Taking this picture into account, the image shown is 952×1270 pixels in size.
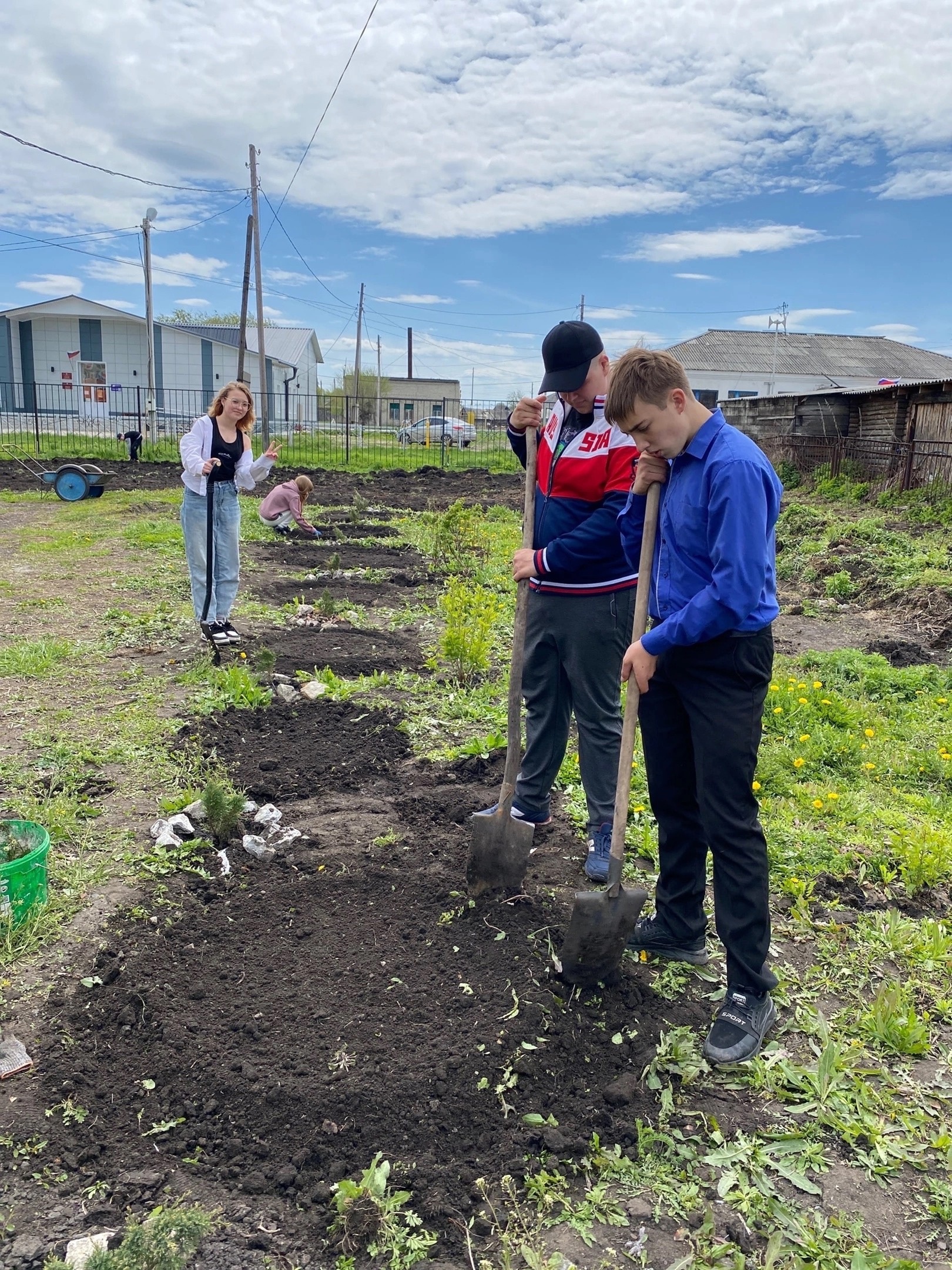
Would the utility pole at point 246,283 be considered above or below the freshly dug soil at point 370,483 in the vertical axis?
above

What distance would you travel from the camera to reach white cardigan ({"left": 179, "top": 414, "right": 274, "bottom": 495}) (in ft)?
19.1

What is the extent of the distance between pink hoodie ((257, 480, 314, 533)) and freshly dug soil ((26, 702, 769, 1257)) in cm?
895

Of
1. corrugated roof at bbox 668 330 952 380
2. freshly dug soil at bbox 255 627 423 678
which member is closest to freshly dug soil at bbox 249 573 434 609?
freshly dug soil at bbox 255 627 423 678

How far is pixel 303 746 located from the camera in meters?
4.82

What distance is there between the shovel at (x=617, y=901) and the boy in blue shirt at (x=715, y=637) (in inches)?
1.8

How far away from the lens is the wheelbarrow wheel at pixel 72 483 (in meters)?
16.0

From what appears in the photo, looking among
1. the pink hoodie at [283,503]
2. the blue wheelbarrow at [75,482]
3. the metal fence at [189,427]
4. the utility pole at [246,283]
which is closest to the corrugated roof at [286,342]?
the metal fence at [189,427]

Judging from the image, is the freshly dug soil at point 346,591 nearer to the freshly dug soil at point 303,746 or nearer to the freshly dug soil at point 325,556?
the freshly dug soil at point 325,556

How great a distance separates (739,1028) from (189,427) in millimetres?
28699

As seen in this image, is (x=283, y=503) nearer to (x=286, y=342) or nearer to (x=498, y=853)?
(x=498, y=853)

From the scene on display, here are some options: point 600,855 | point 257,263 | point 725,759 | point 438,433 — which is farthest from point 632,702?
point 438,433

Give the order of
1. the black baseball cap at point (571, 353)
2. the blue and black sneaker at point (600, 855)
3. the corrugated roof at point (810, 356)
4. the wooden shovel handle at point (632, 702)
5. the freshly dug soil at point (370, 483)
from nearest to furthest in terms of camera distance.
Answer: the wooden shovel handle at point (632, 702) < the black baseball cap at point (571, 353) < the blue and black sneaker at point (600, 855) < the freshly dug soil at point (370, 483) < the corrugated roof at point (810, 356)

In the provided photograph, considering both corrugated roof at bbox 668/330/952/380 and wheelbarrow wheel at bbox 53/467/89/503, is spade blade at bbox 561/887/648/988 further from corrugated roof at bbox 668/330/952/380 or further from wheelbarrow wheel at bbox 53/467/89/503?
corrugated roof at bbox 668/330/952/380

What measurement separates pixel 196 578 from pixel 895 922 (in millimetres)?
4832
